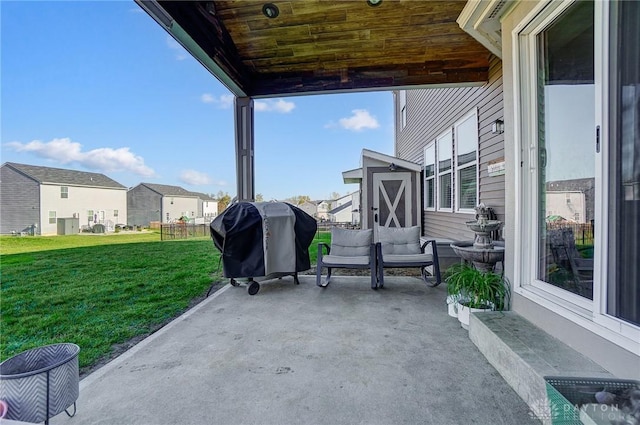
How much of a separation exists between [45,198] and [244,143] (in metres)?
19.7

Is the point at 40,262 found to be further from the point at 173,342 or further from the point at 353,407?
the point at 353,407

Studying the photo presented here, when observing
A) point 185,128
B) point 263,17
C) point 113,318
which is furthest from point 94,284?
point 185,128

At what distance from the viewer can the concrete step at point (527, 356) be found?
1570 mm

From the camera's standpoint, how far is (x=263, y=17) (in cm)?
377

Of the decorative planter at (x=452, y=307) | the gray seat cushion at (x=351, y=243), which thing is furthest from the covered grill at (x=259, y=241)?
the decorative planter at (x=452, y=307)

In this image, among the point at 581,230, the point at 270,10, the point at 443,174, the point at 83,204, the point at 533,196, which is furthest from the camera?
the point at 83,204

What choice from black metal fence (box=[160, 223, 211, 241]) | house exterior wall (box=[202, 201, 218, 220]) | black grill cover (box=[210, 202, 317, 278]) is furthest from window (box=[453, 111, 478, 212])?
house exterior wall (box=[202, 201, 218, 220])

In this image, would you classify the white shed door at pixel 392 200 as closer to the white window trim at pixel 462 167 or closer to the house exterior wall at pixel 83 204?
the white window trim at pixel 462 167

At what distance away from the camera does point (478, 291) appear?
8.91 ft

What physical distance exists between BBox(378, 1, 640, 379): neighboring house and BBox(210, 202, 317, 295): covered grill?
2.72 meters

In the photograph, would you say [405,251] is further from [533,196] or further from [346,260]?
[533,196]

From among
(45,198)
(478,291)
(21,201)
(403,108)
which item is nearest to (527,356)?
(478,291)

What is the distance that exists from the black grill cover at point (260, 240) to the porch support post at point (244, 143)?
779mm

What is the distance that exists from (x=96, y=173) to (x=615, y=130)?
27.9 metres
